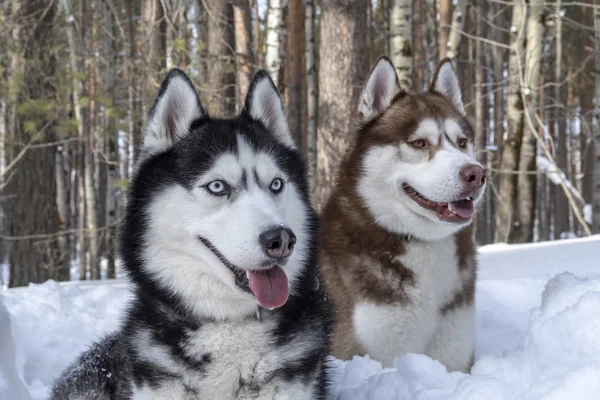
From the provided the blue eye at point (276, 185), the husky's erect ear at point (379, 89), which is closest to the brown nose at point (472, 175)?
the husky's erect ear at point (379, 89)

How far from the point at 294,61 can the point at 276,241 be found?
31.7ft

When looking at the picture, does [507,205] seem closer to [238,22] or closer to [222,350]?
[238,22]

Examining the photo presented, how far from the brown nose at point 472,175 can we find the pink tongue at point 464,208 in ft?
0.56

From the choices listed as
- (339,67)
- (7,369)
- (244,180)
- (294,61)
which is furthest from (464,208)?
(294,61)

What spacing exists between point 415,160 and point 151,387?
6.67 ft

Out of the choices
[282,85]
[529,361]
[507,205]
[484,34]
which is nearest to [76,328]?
[529,361]

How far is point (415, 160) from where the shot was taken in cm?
368

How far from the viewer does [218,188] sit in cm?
250

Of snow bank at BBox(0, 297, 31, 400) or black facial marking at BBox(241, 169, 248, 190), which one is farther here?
snow bank at BBox(0, 297, 31, 400)

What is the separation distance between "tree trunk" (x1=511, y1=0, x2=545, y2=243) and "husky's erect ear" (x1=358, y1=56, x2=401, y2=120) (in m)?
7.80

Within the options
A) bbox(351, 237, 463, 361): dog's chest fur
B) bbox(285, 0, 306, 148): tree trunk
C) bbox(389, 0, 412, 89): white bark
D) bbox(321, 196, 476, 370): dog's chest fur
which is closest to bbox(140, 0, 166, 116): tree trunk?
bbox(285, 0, 306, 148): tree trunk

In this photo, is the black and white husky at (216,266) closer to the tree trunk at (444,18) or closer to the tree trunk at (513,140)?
the tree trunk at (513,140)

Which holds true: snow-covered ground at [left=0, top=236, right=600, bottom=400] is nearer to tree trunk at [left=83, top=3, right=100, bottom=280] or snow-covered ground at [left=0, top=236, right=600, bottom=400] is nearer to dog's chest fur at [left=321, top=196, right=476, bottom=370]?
dog's chest fur at [left=321, top=196, right=476, bottom=370]

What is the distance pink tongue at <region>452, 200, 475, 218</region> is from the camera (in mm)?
3539
